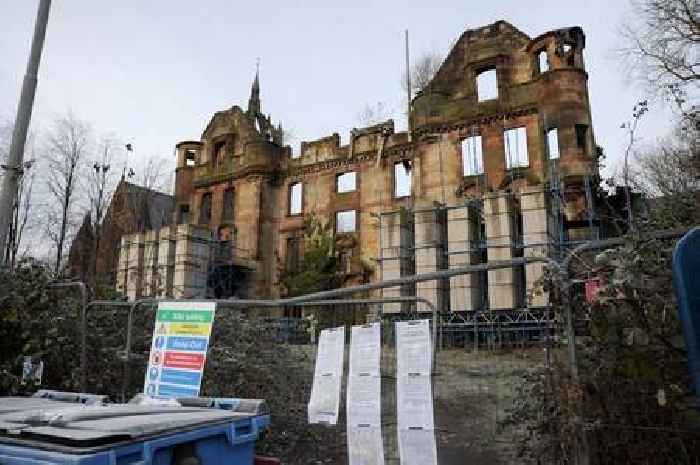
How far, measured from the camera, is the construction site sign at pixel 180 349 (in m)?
4.94

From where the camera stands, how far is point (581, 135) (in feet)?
72.0

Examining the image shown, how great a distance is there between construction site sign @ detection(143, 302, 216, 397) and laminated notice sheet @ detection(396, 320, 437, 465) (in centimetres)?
191

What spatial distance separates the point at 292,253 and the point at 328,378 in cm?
2524

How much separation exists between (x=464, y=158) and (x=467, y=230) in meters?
5.86

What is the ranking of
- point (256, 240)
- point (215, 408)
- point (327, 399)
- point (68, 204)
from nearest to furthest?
point (215, 408) < point (327, 399) < point (256, 240) < point (68, 204)

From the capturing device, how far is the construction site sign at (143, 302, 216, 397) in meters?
4.94

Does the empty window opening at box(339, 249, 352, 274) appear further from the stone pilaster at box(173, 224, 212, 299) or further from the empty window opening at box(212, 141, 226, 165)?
the empty window opening at box(212, 141, 226, 165)

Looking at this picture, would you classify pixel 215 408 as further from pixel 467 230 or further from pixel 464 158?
pixel 464 158

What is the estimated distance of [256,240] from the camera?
2950cm

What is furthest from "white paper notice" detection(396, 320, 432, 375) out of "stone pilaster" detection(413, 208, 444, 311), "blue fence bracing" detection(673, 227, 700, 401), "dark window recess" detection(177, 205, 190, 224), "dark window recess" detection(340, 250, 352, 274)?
"dark window recess" detection(177, 205, 190, 224)

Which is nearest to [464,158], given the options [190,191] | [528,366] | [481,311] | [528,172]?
[528,172]

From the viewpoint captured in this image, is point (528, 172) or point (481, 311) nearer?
point (481, 311)

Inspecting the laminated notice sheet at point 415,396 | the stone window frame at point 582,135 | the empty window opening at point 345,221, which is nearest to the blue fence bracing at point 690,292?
the laminated notice sheet at point 415,396

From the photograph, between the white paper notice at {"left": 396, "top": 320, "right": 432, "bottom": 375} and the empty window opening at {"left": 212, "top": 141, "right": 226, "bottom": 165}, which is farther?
the empty window opening at {"left": 212, "top": 141, "right": 226, "bottom": 165}
